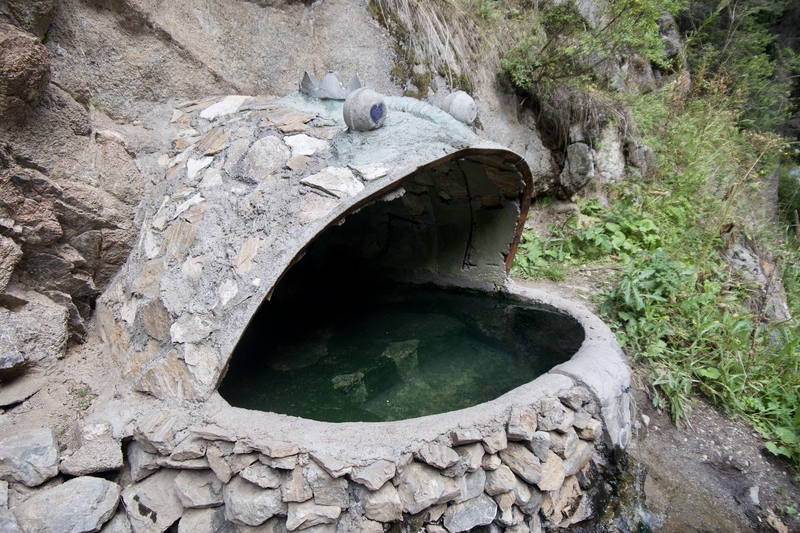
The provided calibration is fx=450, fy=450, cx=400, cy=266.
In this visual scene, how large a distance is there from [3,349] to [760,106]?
904 cm

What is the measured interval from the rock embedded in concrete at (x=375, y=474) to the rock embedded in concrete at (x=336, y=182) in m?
1.17

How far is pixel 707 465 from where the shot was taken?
8.45 ft

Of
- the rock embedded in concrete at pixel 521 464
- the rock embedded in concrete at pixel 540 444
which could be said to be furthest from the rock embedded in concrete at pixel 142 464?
the rock embedded in concrete at pixel 540 444

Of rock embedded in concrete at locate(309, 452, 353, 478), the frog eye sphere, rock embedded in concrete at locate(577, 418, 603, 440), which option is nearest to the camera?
rock embedded in concrete at locate(309, 452, 353, 478)

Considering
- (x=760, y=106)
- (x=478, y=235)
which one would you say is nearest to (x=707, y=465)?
(x=478, y=235)

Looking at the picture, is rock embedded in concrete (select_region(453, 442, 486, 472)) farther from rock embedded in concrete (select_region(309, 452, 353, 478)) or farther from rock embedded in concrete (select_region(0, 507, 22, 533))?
rock embedded in concrete (select_region(0, 507, 22, 533))

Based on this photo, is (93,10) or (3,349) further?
(93,10)

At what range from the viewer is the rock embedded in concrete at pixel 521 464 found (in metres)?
1.82

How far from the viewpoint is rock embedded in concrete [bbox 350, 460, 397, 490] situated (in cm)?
156

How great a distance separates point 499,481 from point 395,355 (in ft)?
4.36

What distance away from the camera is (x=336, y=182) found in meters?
2.18

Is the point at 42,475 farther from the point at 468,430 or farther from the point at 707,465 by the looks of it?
the point at 707,465

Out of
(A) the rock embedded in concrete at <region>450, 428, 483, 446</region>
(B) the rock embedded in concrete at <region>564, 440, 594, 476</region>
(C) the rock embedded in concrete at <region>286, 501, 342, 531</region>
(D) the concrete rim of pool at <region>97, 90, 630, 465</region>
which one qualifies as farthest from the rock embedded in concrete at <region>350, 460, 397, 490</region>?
(B) the rock embedded in concrete at <region>564, 440, 594, 476</region>

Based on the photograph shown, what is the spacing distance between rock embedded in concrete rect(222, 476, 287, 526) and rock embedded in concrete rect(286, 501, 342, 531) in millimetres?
52
